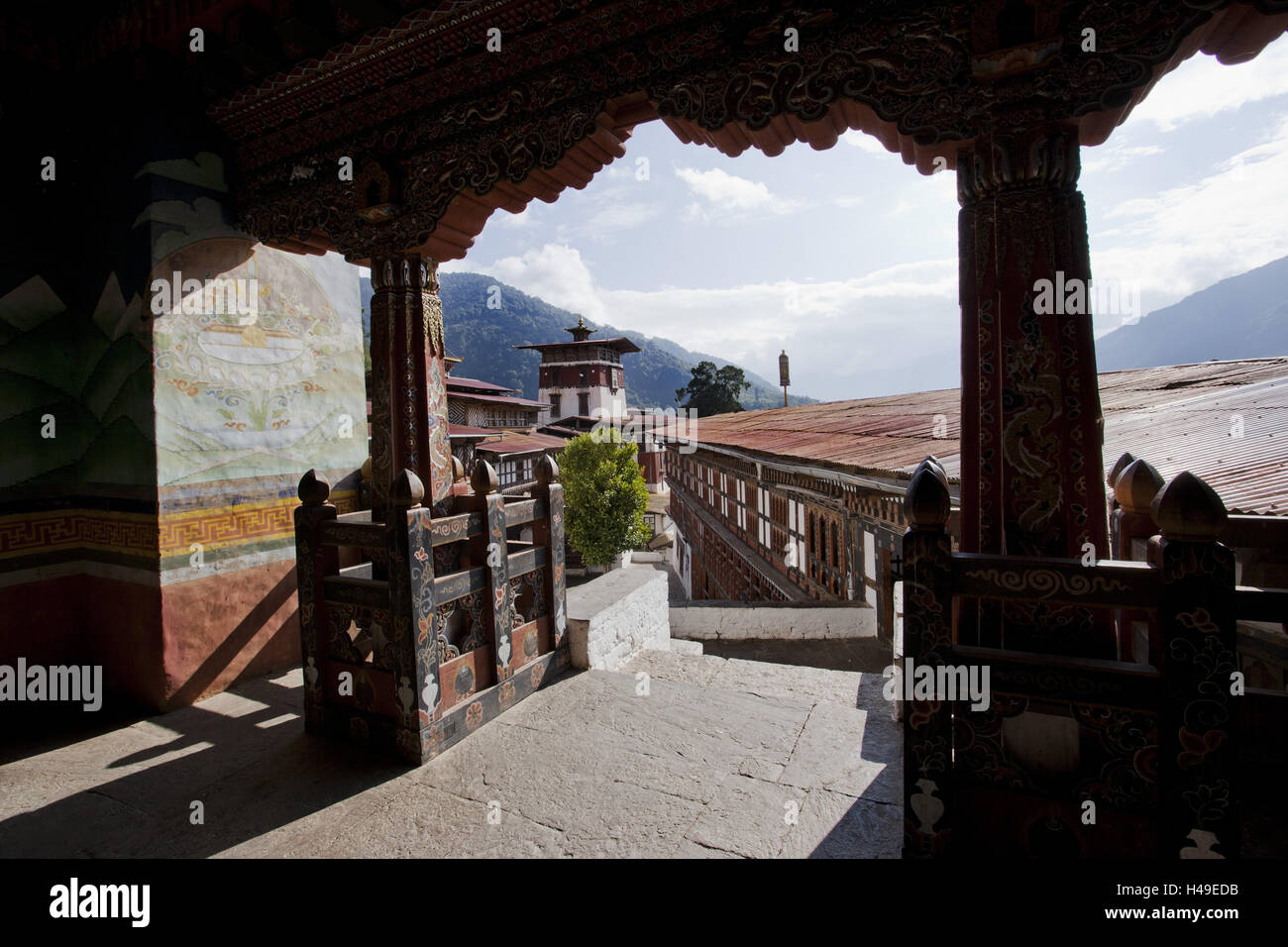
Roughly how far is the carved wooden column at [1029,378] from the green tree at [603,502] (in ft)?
62.6

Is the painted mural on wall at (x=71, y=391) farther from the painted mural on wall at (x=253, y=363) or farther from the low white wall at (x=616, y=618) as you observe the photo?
the low white wall at (x=616, y=618)

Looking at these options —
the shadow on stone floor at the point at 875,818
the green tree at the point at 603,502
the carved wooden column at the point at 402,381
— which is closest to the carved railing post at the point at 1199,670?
the shadow on stone floor at the point at 875,818

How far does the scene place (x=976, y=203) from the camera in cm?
281

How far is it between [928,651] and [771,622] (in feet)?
22.9

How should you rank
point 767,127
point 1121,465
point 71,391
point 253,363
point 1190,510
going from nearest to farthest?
point 1190,510 → point 1121,465 → point 767,127 → point 71,391 → point 253,363

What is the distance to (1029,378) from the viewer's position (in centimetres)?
266

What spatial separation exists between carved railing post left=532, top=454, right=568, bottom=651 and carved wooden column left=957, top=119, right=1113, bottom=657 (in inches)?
117

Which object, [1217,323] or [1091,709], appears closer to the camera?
[1091,709]

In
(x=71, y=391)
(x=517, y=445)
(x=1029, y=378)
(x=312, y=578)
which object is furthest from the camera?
(x=517, y=445)

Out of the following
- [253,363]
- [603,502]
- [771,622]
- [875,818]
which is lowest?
[771,622]

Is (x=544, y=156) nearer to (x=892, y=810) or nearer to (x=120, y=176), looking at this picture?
(x=120, y=176)

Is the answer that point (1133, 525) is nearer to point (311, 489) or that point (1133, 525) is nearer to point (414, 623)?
point (414, 623)

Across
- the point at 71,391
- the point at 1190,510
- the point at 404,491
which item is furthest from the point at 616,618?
the point at 71,391

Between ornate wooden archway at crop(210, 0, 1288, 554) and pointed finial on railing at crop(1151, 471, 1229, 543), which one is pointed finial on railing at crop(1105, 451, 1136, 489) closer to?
ornate wooden archway at crop(210, 0, 1288, 554)
